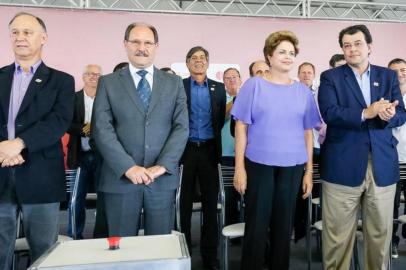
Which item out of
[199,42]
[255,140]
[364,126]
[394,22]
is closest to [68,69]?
[199,42]

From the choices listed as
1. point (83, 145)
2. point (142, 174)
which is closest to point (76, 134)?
point (83, 145)

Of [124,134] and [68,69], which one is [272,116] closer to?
[124,134]

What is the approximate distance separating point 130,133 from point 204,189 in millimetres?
1053

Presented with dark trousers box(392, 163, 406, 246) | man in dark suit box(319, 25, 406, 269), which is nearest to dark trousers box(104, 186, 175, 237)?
man in dark suit box(319, 25, 406, 269)

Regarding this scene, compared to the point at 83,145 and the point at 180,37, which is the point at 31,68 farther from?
the point at 180,37

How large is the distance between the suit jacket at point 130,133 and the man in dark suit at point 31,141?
0.66 feet

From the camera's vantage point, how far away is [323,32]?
588 cm

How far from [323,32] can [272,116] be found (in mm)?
4249

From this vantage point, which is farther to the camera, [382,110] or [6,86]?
[382,110]

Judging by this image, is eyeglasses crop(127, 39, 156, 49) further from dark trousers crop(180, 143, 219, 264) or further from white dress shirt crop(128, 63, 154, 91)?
dark trousers crop(180, 143, 219, 264)

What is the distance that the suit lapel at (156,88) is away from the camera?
1947 millimetres

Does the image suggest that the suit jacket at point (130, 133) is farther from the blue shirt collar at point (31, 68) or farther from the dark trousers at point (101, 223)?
the dark trousers at point (101, 223)

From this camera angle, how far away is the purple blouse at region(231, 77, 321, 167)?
6.93ft

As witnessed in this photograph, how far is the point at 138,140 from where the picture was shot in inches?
75.4
